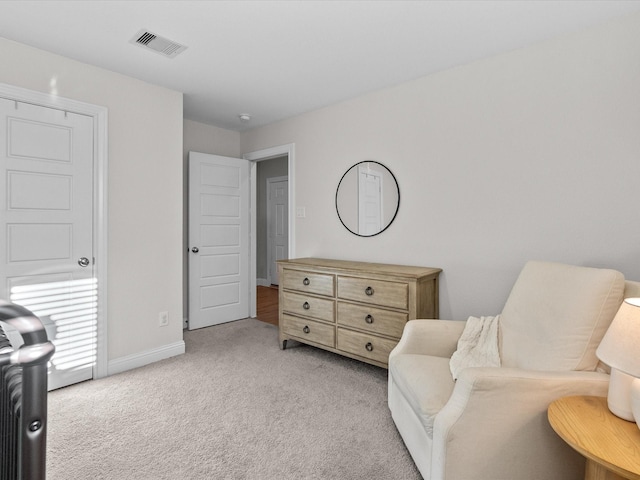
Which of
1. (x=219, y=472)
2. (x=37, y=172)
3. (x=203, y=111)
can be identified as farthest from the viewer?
(x=203, y=111)

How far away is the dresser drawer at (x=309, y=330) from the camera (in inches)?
120

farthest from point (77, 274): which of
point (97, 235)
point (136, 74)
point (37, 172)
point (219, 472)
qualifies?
point (219, 472)

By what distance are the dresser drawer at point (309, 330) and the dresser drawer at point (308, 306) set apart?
62 millimetres

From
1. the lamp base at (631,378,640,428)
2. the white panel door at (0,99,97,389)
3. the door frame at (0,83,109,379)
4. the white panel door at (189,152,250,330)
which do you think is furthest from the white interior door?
the lamp base at (631,378,640,428)

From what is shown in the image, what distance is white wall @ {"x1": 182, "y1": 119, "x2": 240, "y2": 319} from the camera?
4043 mm

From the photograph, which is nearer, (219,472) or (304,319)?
(219,472)

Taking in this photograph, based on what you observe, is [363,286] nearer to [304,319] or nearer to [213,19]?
[304,319]

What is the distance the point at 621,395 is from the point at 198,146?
4.22 meters

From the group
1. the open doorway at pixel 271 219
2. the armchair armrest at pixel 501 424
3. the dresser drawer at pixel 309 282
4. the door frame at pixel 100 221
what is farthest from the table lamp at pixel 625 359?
the open doorway at pixel 271 219

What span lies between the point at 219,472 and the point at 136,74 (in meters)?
2.90

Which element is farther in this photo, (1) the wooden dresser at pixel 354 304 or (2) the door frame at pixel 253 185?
(2) the door frame at pixel 253 185

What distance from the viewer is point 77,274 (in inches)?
105

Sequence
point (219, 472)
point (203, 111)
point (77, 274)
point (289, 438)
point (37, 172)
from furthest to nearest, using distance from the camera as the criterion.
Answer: point (203, 111), point (77, 274), point (37, 172), point (289, 438), point (219, 472)

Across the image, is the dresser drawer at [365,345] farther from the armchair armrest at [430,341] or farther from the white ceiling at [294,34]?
the white ceiling at [294,34]
